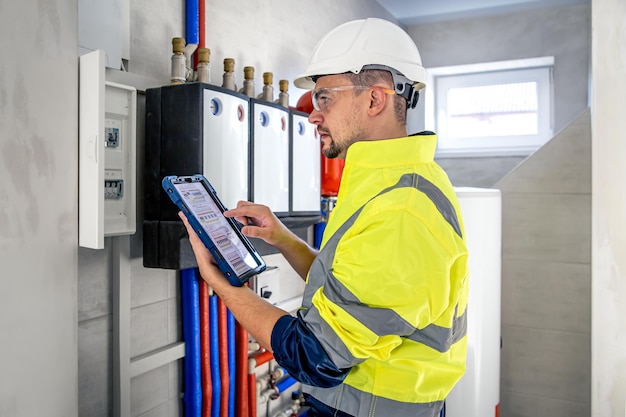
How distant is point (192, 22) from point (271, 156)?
0.46 meters

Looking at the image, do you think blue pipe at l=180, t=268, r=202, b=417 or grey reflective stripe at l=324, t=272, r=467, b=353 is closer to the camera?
grey reflective stripe at l=324, t=272, r=467, b=353

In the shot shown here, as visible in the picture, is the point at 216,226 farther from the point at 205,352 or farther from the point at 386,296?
the point at 205,352

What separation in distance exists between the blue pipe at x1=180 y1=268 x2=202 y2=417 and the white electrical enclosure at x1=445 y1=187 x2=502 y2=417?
38.2 inches

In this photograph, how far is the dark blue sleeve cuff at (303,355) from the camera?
850 millimetres

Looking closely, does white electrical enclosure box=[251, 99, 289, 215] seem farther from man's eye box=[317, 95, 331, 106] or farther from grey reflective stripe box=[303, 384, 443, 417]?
grey reflective stripe box=[303, 384, 443, 417]

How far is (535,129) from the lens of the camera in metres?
3.20

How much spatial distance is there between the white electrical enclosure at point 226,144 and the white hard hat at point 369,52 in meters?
0.31

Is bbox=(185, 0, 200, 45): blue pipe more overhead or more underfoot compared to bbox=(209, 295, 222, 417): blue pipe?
more overhead

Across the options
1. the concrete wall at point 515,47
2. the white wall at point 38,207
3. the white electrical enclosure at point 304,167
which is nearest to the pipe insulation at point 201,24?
the white electrical enclosure at point 304,167

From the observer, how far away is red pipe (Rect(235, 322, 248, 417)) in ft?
5.51

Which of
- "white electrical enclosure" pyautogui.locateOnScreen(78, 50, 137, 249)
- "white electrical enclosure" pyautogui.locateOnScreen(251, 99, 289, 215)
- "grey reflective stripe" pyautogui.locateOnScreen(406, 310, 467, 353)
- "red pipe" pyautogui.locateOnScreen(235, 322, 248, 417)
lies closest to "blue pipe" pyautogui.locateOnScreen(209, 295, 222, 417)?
"red pipe" pyautogui.locateOnScreen(235, 322, 248, 417)

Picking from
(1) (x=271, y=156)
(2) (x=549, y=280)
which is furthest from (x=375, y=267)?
(2) (x=549, y=280)

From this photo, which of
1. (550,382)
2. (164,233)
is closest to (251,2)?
(164,233)

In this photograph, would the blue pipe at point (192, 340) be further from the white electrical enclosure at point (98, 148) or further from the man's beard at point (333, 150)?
the man's beard at point (333, 150)
